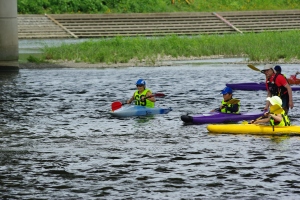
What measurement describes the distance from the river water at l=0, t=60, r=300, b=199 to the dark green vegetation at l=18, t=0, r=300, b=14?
3982cm

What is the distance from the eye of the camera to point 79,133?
1983 cm

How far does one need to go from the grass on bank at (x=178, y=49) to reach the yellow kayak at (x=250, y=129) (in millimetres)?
22676

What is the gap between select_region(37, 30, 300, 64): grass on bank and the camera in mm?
42438

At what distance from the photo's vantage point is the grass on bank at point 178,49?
139 feet

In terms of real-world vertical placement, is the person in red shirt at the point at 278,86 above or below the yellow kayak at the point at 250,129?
above

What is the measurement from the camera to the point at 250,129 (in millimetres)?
18875

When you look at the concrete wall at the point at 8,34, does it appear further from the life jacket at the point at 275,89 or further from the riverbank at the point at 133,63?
the life jacket at the point at 275,89

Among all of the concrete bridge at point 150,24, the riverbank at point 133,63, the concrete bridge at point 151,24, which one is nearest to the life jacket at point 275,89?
the riverbank at point 133,63

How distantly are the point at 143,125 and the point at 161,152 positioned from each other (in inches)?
156

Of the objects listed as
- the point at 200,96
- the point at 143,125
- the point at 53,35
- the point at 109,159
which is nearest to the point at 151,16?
the point at 53,35

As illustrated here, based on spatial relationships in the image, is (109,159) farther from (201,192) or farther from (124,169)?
(201,192)

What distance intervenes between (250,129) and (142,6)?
179 feet

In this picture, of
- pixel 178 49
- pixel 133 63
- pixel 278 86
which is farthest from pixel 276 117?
pixel 178 49

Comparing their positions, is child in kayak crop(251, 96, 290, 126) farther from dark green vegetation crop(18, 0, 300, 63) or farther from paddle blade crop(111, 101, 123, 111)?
dark green vegetation crop(18, 0, 300, 63)
